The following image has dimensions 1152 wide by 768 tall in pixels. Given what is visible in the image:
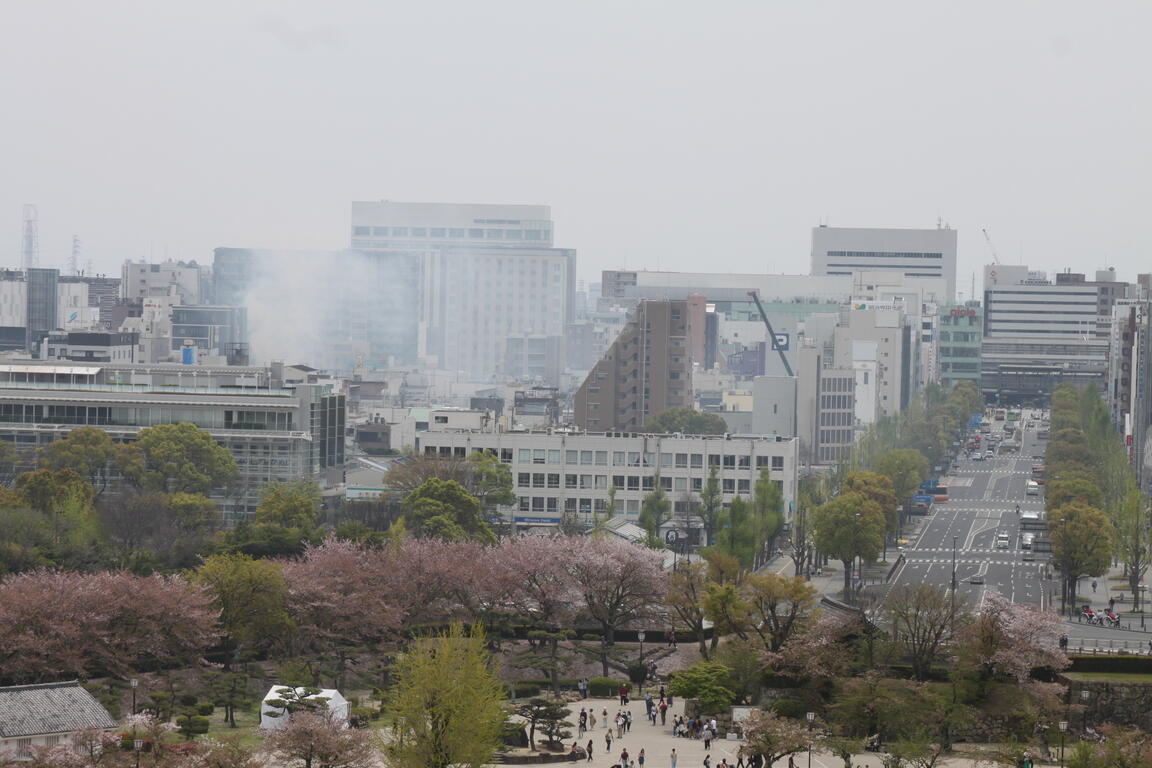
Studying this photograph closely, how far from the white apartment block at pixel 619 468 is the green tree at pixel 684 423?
77.9 ft

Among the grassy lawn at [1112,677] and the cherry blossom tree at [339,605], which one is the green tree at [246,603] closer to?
the cherry blossom tree at [339,605]

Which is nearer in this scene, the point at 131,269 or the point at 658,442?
the point at 658,442

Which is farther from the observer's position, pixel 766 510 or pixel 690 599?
pixel 766 510

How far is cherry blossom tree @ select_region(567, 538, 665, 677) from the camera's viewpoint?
5266 cm

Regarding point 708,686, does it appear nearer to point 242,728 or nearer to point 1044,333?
point 242,728

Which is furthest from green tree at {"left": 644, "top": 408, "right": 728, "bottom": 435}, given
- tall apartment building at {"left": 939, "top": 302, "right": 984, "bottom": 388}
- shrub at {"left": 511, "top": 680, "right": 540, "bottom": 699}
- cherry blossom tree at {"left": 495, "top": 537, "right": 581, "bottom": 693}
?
tall apartment building at {"left": 939, "top": 302, "right": 984, "bottom": 388}

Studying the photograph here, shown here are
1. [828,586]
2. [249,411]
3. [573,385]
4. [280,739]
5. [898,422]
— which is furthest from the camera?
[573,385]

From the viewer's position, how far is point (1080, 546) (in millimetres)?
61625

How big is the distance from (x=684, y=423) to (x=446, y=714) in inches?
2633

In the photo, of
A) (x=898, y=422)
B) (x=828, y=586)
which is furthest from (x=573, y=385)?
(x=828, y=586)

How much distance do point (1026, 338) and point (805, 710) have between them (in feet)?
479

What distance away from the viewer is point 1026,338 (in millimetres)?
186125

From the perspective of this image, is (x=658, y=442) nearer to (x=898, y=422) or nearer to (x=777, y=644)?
(x=777, y=644)

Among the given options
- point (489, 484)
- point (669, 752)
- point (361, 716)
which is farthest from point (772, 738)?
point (489, 484)
